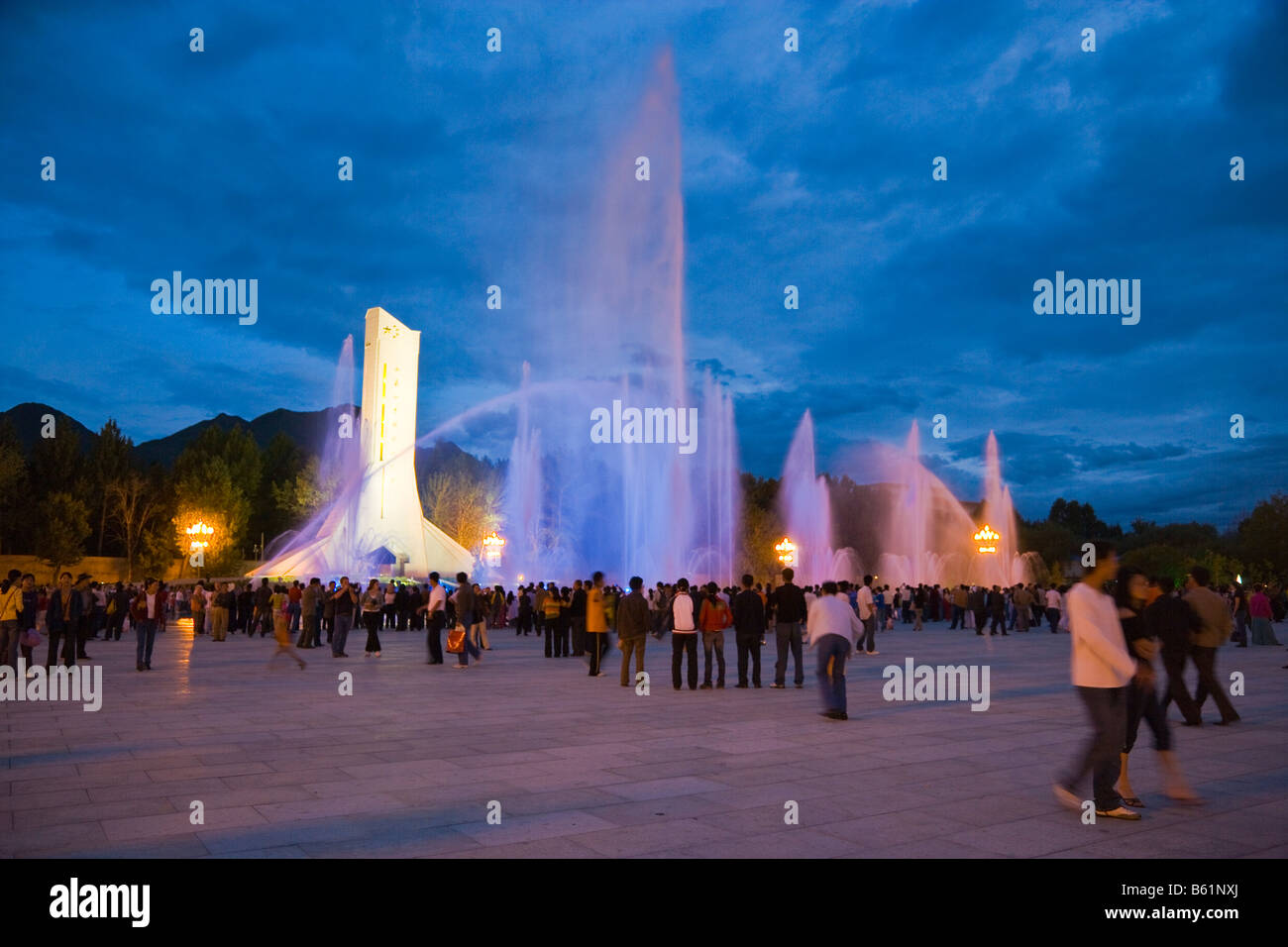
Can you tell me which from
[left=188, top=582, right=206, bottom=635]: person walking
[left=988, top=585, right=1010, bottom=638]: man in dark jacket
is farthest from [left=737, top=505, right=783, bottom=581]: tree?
[left=188, top=582, right=206, bottom=635]: person walking

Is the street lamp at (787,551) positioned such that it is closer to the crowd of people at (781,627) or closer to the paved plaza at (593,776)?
the crowd of people at (781,627)

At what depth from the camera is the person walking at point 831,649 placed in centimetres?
1036

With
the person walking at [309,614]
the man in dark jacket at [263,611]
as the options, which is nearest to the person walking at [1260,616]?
the person walking at [309,614]

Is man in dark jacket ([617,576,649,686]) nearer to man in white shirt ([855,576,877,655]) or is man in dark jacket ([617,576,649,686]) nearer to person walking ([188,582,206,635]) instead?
man in white shirt ([855,576,877,655])

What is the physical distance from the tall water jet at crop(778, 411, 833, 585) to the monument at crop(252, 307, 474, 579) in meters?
21.8

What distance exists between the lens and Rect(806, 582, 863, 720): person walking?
1036 cm

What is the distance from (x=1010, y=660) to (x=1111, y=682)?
14035mm

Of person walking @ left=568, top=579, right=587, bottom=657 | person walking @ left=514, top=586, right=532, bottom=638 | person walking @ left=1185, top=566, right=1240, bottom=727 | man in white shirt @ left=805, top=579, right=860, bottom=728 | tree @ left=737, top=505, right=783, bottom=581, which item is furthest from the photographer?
tree @ left=737, top=505, right=783, bottom=581

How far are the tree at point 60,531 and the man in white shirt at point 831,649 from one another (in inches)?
2310

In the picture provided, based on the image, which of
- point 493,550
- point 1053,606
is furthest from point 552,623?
point 493,550

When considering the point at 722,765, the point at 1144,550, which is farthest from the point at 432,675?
the point at 1144,550

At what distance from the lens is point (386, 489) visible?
59938 mm
